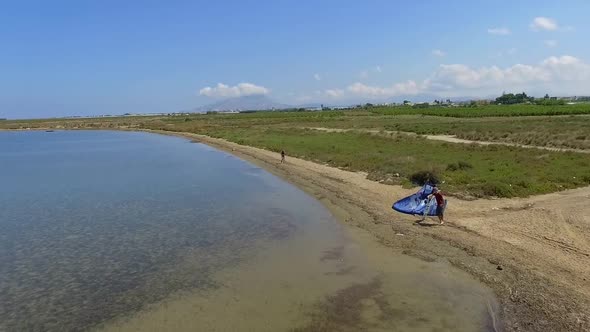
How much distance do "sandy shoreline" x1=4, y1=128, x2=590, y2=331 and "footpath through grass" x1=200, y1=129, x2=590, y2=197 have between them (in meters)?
1.38

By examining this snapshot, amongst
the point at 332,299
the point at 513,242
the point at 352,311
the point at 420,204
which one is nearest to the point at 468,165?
the point at 420,204

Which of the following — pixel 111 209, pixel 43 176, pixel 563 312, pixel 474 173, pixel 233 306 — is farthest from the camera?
pixel 43 176

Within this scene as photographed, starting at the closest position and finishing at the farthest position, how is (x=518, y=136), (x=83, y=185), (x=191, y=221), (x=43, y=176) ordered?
(x=191, y=221), (x=83, y=185), (x=43, y=176), (x=518, y=136)

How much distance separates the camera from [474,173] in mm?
26812

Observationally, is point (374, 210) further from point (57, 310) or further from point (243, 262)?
point (57, 310)

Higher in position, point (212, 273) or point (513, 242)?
point (513, 242)

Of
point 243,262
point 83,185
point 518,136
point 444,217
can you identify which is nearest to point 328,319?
point 243,262

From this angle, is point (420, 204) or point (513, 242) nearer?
point (513, 242)

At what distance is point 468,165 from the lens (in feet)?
95.9

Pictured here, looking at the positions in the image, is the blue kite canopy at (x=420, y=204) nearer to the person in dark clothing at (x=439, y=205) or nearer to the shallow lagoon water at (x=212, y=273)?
the person in dark clothing at (x=439, y=205)

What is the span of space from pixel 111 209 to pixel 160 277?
457 inches

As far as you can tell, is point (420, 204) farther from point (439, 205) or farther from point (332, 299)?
point (332, 299)

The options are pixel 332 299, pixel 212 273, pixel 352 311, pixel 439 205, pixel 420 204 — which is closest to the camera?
pixel 352 311

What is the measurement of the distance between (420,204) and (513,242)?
4.69 meters
